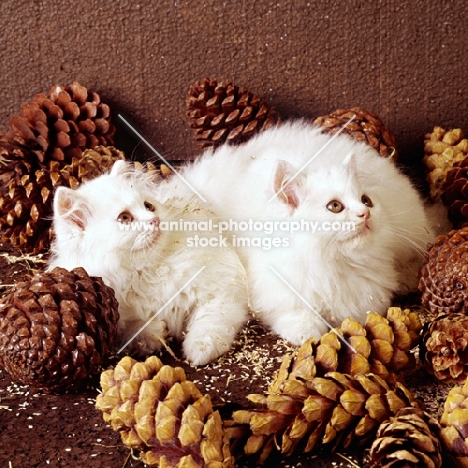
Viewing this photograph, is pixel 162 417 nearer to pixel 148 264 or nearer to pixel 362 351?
pixel 362 351

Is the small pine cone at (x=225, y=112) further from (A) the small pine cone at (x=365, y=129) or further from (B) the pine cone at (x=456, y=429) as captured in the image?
(B) the pine cone at (x=456, y=429)

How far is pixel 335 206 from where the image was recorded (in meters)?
1.47

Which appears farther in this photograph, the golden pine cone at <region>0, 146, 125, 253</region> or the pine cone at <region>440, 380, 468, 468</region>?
the golden pine cone at <region>0, 146, 125, 253</region>

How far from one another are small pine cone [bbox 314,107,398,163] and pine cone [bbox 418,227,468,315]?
1.23ft

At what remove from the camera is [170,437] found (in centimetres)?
110

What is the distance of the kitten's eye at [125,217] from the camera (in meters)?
1.51

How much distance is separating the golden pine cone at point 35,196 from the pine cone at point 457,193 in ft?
2.92

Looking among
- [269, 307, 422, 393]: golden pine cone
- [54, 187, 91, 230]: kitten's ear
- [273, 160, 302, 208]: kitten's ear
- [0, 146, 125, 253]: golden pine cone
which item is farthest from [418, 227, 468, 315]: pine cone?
[0, 146, 125, 253]: golden pine cone

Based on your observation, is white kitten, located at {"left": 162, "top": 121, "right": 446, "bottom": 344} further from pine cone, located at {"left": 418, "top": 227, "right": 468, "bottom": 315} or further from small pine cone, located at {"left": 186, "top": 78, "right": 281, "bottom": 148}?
small pine cone, located at {"left": 186, "top": 78, "right": 281, "bottom": 148}

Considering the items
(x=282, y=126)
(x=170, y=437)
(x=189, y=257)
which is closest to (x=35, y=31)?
(x=282, y=126)

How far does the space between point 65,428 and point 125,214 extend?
45cm

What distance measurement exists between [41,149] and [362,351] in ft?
3.70

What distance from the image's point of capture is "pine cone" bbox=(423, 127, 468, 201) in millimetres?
2004

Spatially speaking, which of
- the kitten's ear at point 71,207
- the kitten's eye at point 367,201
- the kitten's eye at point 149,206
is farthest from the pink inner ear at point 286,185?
the kitten's ear at point 71,207
